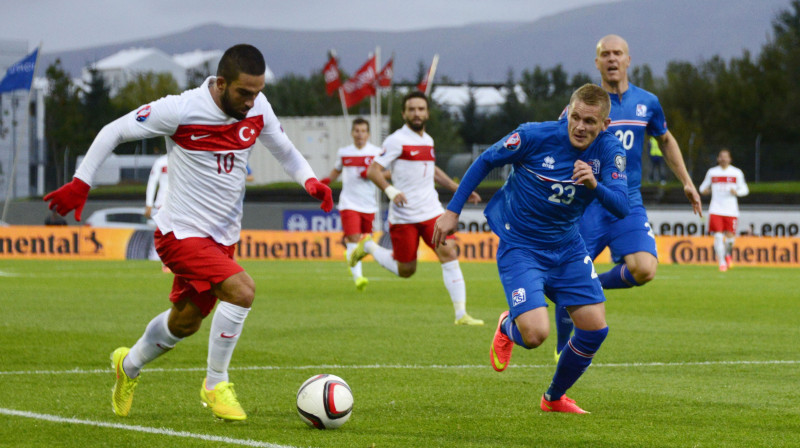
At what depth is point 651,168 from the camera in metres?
40.5

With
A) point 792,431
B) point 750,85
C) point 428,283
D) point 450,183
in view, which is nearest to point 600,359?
point 792,431

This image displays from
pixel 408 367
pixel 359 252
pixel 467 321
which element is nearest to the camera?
pixel 408 367

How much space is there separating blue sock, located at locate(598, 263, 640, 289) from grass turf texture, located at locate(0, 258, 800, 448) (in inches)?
25.0

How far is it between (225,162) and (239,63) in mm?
637

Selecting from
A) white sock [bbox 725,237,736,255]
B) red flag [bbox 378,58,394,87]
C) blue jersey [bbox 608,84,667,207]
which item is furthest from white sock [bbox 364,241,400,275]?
red flag [bbox 378,58,394,87]

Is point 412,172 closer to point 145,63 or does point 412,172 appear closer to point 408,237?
point 408,237

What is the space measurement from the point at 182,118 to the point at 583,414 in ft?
9.38

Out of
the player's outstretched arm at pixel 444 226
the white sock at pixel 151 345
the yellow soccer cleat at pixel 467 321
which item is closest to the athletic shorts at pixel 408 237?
the yellow soccer cleat at pixel 467 321

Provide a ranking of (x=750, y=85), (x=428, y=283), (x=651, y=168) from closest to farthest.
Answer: (x=428, y=283)
(x=651, y=168)
(x=750, y=85)

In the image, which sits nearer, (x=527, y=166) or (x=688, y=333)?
(x=527, y=166)

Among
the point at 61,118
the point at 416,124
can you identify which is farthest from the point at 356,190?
the point at 61,118

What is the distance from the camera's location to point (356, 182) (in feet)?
56.2

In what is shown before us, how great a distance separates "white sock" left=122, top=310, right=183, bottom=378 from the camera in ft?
20.7

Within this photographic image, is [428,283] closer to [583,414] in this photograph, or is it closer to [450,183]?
[450,183]
